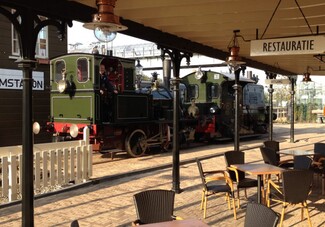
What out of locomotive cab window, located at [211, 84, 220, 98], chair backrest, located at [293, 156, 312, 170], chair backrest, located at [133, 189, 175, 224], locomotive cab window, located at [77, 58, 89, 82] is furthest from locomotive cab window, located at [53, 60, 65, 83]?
chair backrest, located at [133, 189, 175, 224]

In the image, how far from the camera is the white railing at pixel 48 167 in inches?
252

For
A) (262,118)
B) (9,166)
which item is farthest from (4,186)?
(262,118)

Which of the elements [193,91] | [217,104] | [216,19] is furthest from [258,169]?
[193,91]

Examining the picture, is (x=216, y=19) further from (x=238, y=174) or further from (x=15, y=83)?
(x=15, y=83)

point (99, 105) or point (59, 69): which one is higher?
point (59, 69)

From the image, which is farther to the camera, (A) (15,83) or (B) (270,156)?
(A) (15,83)

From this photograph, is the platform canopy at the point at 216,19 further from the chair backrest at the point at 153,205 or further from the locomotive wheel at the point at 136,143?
the locomotive wheel at the point at 136,143

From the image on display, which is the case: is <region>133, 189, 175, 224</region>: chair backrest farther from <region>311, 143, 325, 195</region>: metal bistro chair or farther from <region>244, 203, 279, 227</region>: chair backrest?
<region>311, 143, 325, 195</region>: metal bistro chair

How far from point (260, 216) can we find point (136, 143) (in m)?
9.31

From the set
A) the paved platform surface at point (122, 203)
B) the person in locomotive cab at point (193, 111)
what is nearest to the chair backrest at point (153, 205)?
the paved platform surface at point (122, 203)

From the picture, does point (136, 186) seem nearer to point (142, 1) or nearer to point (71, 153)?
point (71, 153)

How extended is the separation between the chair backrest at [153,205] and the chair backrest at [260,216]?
0.81 m

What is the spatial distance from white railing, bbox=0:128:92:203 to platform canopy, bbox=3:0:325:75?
2827 millimetres

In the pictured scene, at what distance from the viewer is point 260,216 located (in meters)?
3.12
